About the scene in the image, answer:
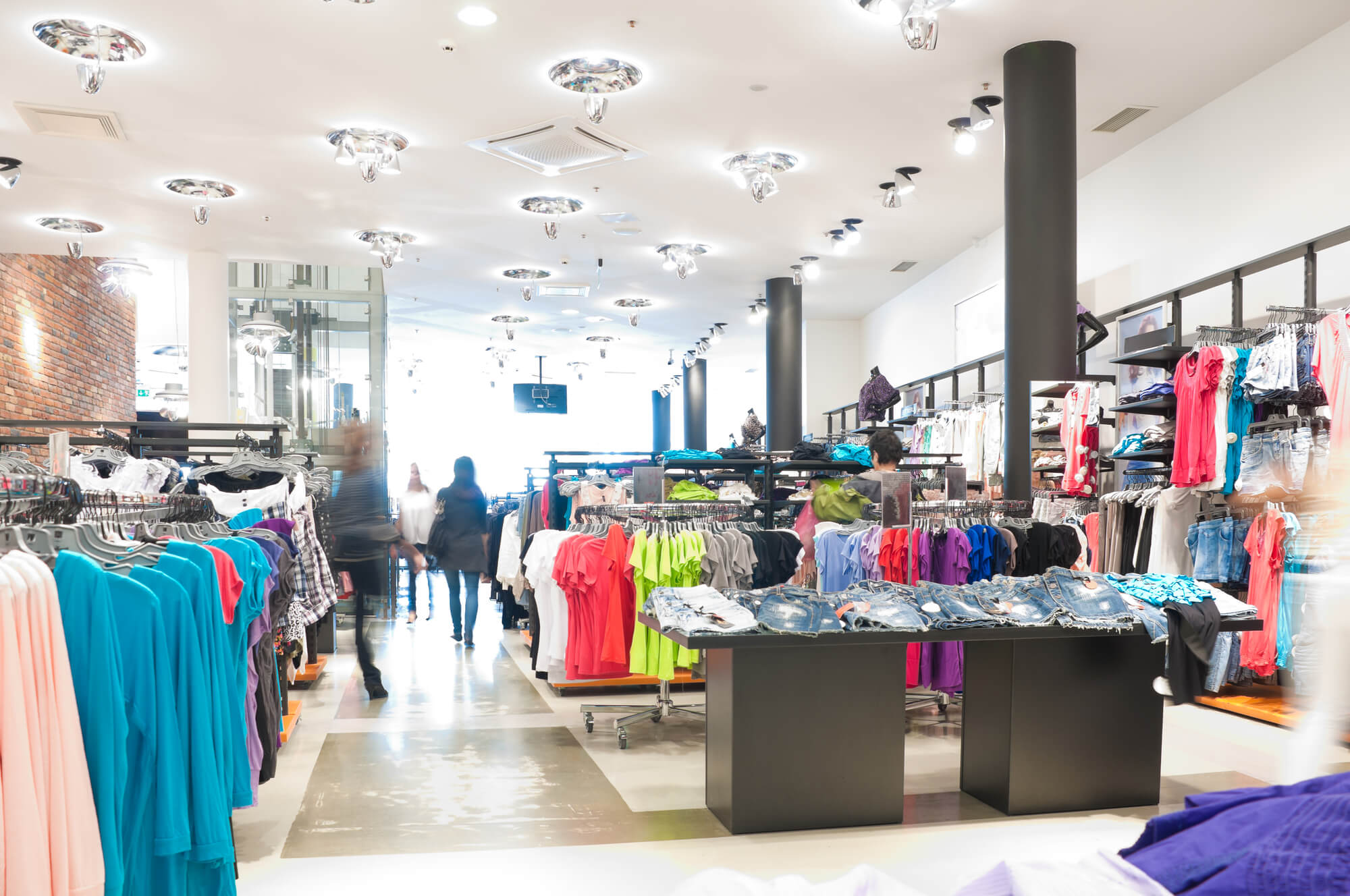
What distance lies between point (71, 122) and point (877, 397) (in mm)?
7724

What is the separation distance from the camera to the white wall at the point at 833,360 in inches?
582

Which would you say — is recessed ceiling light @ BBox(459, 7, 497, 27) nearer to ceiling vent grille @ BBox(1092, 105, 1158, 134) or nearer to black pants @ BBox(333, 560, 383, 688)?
black pants @ BBox(333, 560, 383, 688)

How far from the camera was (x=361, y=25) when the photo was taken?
5.53m

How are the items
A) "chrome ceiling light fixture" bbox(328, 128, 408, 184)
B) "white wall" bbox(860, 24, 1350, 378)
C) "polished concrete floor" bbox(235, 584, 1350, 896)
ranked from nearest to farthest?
1. "polished concrete floor" bbox(235, 584, 1350, 896)
2. "white wall" bbox(860, 24, 1350, 378)
3. "chrome ceiling light fixture" bbox(328, 128, 408, 184)

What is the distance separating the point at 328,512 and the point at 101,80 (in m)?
2.76

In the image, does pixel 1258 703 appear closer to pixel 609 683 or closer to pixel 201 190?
pixel 609 683

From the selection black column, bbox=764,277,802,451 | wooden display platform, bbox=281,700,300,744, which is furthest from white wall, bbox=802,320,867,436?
wooden display platform, bbox=281,700,300,744

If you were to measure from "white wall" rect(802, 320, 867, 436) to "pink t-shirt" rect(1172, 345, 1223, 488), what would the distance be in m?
9.07

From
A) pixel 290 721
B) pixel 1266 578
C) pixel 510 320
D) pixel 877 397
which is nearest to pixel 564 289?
pixel 510 320

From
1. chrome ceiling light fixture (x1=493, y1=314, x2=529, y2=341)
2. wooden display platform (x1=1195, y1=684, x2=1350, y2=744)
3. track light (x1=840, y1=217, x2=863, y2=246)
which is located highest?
track light (x1=840, y1=217, x2=863, y2=246)

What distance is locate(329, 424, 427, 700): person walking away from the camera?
610cm

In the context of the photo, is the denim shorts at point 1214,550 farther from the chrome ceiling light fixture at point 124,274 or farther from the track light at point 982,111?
the chrome ceiling light fixture at point 124,274

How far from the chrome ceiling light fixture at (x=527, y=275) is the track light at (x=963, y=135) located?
19.4 ft

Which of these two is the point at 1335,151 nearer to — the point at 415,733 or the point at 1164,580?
the point at 1164,580
